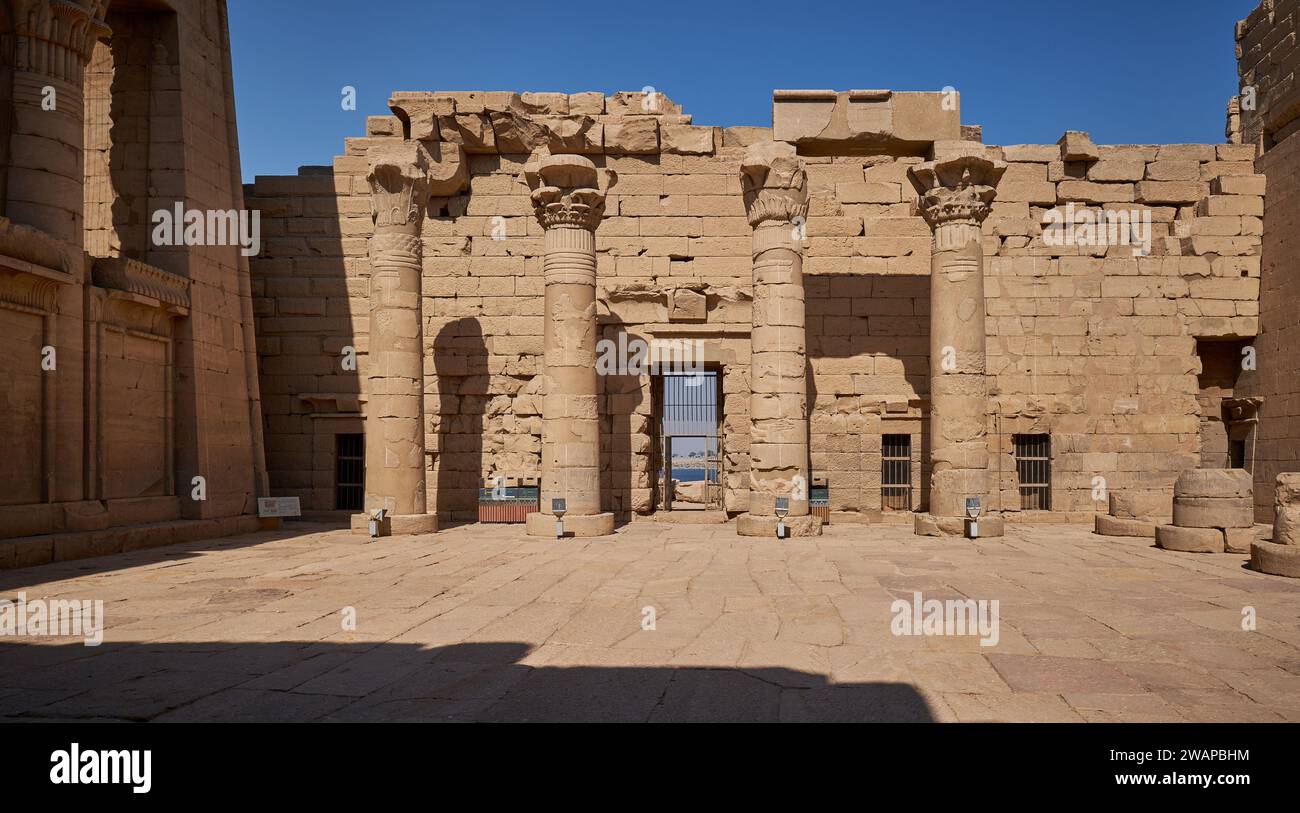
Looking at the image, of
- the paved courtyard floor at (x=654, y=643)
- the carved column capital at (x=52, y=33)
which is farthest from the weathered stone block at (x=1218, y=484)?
the carved column capital at (x=52, y=33)

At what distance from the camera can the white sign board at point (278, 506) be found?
45.3 ft

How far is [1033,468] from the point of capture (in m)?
15.5

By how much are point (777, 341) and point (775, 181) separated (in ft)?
8.58

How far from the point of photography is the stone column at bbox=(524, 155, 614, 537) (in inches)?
510

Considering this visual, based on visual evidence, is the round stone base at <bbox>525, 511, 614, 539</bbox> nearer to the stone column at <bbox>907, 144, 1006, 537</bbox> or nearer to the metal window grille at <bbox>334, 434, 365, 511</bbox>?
the stone column at <bbox>907, 144, 1006, 537</bbox>

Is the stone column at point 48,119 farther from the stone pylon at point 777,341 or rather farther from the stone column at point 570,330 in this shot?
the stone pylon at point 777,341

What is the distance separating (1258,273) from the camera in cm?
1535

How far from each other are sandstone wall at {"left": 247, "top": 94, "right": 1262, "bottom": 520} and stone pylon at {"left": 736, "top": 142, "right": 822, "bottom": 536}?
2267 mm

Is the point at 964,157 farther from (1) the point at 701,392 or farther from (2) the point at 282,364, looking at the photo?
(2) the point at 282,364

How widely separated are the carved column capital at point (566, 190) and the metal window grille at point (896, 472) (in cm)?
734

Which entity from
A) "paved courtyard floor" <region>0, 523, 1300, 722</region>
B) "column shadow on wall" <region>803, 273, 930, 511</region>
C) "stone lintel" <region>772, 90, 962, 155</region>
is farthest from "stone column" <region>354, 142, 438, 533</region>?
"column shadow on wall" <region>803, 273, 930, 511</region>

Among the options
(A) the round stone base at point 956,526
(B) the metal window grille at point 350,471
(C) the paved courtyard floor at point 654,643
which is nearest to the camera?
(C) the paved courtyard floor at point 654,643
